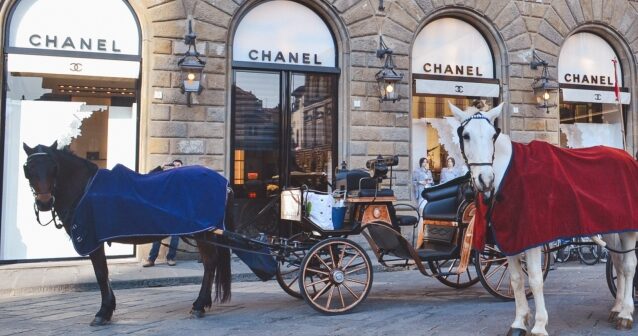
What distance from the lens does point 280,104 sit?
11672 mm

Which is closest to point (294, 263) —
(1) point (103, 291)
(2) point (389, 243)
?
Result: (2) point (389, 243)

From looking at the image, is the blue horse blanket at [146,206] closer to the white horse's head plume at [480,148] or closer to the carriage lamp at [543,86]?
the white horse's head plume at [480,148]

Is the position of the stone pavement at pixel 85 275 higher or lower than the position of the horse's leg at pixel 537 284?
lower

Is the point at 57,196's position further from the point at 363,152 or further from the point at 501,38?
the point at 501,38

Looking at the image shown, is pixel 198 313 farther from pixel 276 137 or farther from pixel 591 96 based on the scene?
pixel 591 96

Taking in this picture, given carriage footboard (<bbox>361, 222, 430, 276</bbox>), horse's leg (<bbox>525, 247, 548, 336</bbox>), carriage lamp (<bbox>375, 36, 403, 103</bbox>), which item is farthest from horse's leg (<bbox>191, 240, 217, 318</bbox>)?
carriage lamp (<bbox>375, 36, 403, 103</bbox>)

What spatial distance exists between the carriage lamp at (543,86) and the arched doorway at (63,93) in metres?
8.98

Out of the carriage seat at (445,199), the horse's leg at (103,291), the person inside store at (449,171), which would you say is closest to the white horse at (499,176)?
the carriage seat at (445,199)

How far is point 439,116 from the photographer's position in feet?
42.2

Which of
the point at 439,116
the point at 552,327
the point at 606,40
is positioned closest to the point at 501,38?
the point at 439,116

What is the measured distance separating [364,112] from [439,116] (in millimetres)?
2102

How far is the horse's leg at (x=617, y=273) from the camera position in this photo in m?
5.54

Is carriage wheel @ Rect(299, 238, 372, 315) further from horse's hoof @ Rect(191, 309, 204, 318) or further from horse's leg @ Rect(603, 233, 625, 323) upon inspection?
horse's leg @ Rect(603, 233, 625, 323)

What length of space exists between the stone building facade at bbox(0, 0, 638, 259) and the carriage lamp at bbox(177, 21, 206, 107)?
175 millimetres
